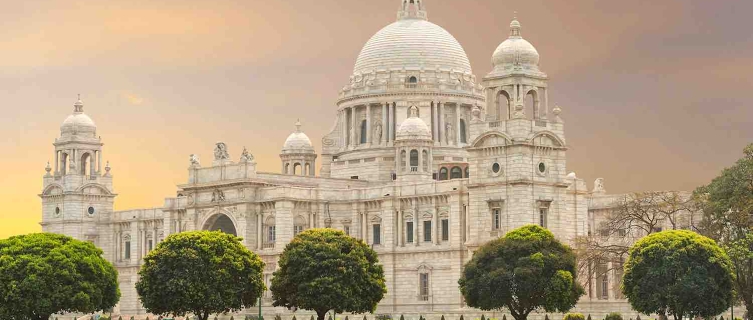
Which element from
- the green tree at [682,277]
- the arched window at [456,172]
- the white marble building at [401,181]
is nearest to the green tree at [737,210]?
the green tree at [682,277]

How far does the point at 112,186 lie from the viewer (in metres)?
167

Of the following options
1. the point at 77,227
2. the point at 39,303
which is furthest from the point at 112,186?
the point at 39,303

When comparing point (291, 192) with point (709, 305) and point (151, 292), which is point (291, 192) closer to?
point (151, 292)

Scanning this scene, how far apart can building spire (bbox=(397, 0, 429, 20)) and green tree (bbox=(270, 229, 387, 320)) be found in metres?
55.9

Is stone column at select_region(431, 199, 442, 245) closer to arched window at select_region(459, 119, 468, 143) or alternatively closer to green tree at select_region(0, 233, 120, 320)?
arched window at select_region(459, 119, 468, 143)

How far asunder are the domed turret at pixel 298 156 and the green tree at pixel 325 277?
162 feet

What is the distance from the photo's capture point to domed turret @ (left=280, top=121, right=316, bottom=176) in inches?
6171

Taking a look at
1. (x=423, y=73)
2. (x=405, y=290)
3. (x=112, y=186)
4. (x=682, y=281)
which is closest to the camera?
(x=682, y=281)

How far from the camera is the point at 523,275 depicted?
100 meters

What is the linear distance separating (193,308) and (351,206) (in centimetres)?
4008

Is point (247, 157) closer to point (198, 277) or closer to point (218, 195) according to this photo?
point (218, 195)

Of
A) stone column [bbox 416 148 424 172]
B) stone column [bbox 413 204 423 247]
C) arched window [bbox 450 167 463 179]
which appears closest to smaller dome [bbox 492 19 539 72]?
stone column [bbox 413 204 423 247]

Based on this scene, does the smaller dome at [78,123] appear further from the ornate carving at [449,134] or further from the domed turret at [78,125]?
the ornate carving at [449,134]

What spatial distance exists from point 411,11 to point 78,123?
36.7 metres
